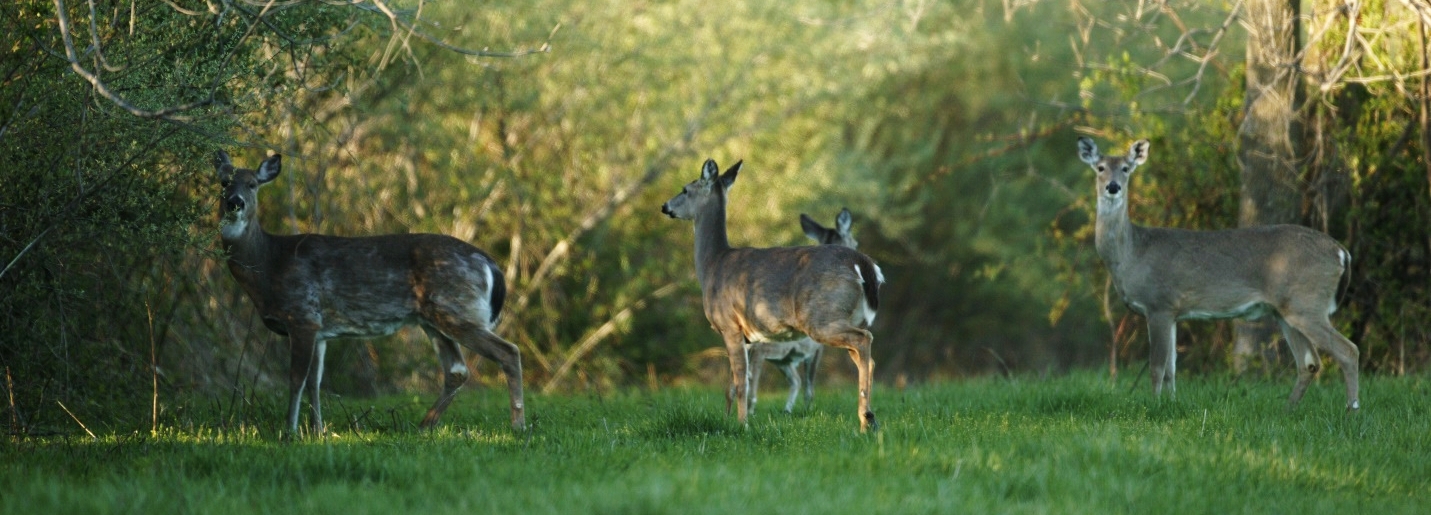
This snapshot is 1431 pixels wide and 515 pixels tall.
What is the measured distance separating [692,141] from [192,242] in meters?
12.1

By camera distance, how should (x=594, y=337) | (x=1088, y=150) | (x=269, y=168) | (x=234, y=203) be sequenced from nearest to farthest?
1. (x=234, y=203)
2. (x=269, y=168)
3. (x=1088, y=150)
4. (x=594, y=337)

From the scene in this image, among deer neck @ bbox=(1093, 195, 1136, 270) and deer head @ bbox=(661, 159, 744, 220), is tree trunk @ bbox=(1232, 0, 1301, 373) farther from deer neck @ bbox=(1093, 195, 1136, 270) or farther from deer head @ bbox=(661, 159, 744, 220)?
deer head @ bbox=(661, 159, 744, 220)

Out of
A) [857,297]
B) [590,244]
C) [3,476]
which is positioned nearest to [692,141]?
[590,244]

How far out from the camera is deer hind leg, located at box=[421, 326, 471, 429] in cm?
897

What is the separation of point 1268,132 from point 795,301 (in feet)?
17.8

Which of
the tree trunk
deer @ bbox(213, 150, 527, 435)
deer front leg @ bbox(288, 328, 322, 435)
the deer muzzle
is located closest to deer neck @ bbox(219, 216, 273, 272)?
deer @ bbox(213, 150, 527, 435)

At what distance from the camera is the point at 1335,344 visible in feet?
31.4

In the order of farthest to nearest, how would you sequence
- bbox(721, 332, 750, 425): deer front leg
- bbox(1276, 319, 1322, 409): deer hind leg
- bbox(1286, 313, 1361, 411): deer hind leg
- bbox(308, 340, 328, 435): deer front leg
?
1. bbox(1276, 319, 1322, 409): deer hind leg
2. bbox(1286, 313, 1361, 411): deer hind leg
3. bbox(308, 340, 328, 435): deer front leg
4. bbox(721, 332, 750, 425): deer front leg

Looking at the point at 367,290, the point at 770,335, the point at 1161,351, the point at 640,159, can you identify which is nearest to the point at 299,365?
the point at 367,290

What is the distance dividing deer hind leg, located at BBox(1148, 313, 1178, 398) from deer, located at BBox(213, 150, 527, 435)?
14.5 feet

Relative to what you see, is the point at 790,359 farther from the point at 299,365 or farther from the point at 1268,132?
the point at 1268,132

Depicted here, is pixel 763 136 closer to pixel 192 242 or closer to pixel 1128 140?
pixel 1128 140

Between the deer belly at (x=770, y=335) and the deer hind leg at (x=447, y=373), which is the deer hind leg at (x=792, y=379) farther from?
the deer hind leg at (x=447, y=373)

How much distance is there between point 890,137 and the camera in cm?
2770
